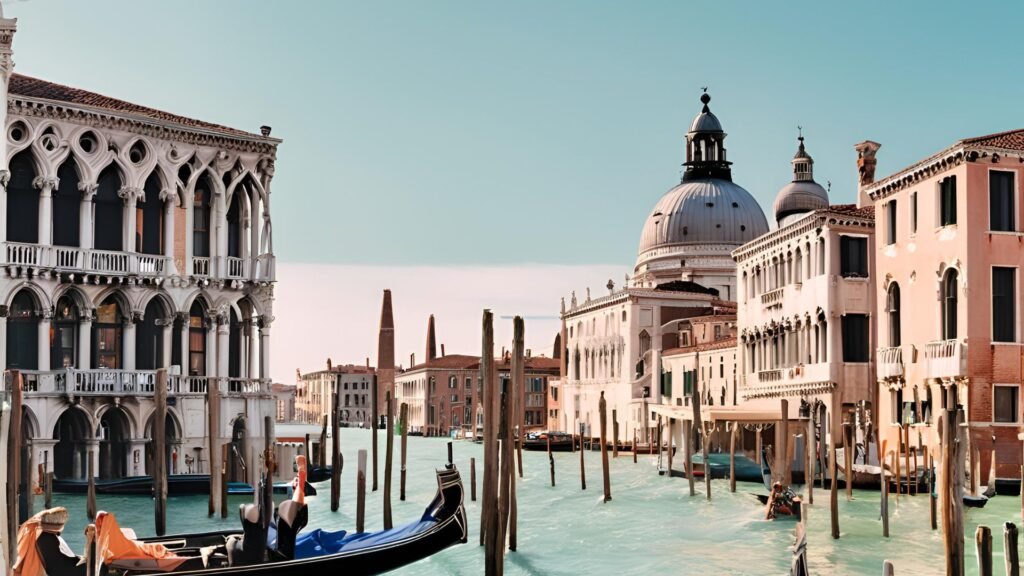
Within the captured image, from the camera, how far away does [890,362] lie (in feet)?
78.2

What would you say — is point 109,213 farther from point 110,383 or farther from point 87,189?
point 110,383

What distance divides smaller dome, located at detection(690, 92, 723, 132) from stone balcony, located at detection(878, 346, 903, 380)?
4056 cm

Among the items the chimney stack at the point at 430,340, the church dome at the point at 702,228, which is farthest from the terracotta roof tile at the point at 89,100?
the chimney stack at the point at 430,340

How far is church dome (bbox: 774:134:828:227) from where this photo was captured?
5169 cm

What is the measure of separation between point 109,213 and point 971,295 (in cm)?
1316

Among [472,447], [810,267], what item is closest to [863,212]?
[810,267]

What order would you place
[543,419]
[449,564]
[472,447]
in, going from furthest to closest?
[543,419]
[472,447]
[449,564]

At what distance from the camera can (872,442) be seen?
24.1m

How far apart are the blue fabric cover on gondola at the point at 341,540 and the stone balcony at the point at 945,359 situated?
10.7 m

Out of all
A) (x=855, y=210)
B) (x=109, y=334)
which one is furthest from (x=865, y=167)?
(x=109, y=334)

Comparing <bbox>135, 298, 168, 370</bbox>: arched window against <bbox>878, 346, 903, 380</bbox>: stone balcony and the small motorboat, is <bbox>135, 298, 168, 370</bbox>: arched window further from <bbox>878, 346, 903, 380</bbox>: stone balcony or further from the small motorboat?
the small motorboat

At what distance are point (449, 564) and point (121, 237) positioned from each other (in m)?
9.73

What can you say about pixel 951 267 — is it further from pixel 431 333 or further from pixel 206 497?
pixel 431 333

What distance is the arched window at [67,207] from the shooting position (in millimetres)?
21672
